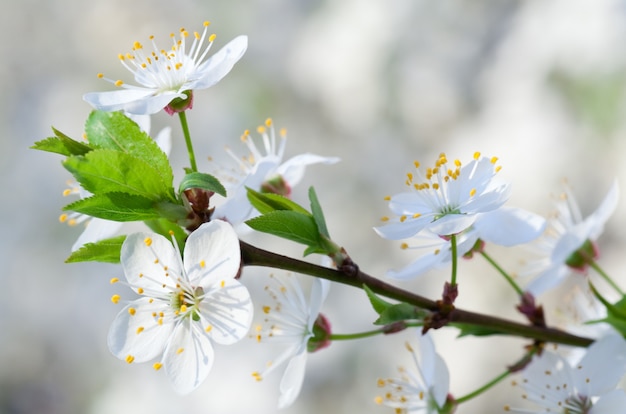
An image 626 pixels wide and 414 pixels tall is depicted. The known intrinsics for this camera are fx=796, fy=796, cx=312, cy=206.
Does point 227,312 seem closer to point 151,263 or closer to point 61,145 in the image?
point 151,263

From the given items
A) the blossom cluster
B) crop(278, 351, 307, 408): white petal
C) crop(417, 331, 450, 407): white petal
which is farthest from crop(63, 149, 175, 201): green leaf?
crop(417, 331, 450, 407): white petal

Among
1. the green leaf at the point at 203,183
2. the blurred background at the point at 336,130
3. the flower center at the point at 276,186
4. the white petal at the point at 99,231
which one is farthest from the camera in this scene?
the blurred background at the point at 336,130

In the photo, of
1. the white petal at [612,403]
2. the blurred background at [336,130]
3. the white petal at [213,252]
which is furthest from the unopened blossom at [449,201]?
the blurred background at [336,130]

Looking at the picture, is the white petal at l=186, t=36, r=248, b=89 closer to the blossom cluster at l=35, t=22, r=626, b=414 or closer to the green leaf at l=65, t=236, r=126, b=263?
the blossom cluster at l=35, t=22, r=626, b=414

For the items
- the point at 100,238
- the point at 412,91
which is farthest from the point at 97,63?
the point at 100,238

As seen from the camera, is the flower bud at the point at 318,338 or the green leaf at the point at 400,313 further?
the flower bud at the point at 318,338

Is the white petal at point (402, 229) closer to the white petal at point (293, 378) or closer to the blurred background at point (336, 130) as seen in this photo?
the white petal at point (293, 378)
